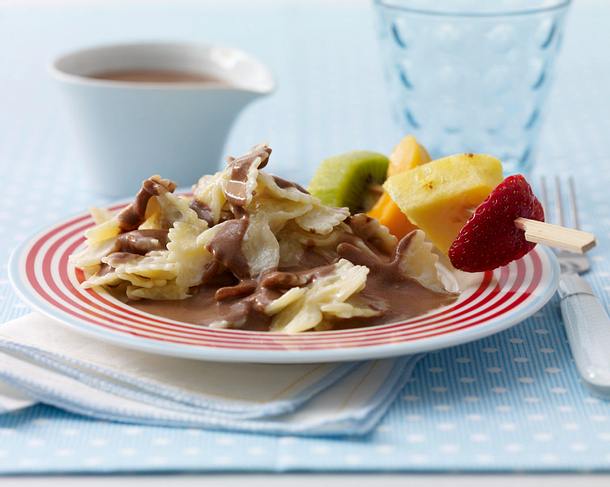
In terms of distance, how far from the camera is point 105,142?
3.44 meters

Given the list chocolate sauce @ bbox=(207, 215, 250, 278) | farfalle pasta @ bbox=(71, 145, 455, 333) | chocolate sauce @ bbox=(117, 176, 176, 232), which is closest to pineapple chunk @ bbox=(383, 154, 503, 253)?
farfalle pasta @ bbox=(71, 145, 455, 333)

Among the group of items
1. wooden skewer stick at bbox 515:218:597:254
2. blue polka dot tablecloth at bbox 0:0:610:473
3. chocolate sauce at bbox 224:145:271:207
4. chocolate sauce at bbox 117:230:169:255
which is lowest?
blue polka dot tablecloth at bbox 0:0:610:473

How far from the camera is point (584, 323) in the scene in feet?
7.38

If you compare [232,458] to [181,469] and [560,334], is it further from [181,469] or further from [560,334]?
[560,334]

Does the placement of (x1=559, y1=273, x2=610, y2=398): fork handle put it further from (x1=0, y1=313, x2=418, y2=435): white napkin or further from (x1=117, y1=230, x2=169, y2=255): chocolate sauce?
(x1=117, y1=230, x2=169, y2=255): chocolate sauce

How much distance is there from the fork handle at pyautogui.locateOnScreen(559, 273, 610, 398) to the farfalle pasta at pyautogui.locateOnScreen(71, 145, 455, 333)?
298mm

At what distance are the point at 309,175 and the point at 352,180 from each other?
2.42 ft

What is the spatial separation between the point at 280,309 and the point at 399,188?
21.9 inches

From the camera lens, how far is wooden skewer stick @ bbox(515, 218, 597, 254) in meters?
2.12

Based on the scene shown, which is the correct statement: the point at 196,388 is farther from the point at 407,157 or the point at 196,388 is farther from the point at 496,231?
the point at 407,157

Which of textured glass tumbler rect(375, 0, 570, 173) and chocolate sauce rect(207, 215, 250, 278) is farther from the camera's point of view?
textured glass tumbler rect(375, 0, 570, 173)

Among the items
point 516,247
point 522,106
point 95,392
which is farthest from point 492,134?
point 95,392

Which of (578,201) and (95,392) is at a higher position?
(95,392)

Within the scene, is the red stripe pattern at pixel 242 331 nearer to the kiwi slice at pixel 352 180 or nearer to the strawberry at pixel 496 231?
the strawberry at pixel 496 231
